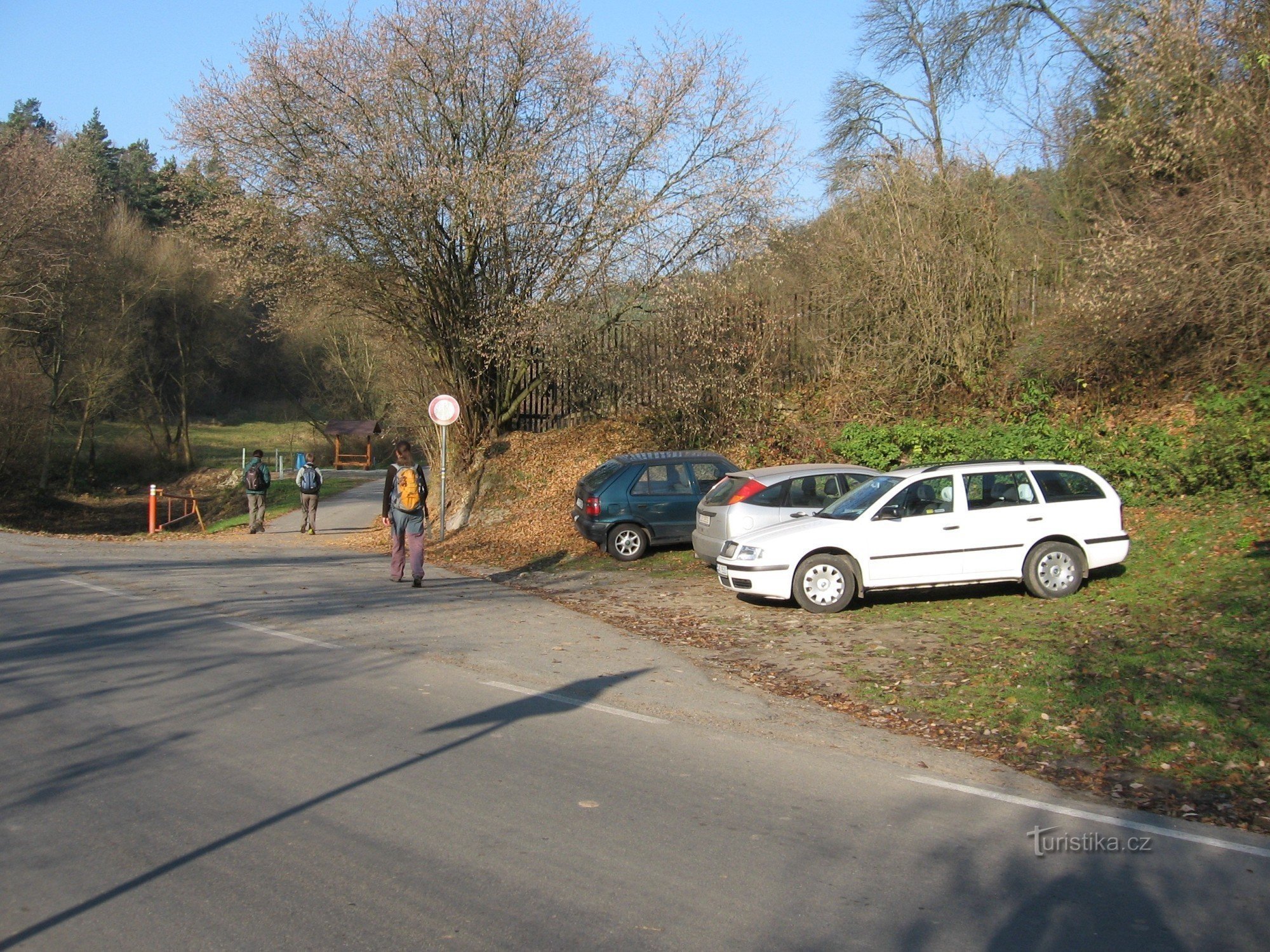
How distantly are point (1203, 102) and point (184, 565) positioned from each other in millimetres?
17520

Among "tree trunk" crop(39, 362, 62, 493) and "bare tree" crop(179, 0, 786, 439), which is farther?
"tree trunk" crop(39, 362, 62, 493)

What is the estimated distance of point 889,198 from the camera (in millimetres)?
20828

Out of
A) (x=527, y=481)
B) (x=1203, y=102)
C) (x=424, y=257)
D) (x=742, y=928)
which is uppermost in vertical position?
(x=1203, y=102)

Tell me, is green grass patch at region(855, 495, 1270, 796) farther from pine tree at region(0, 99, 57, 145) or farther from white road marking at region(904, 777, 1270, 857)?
pine tree at region(0, 99, 57, 145)

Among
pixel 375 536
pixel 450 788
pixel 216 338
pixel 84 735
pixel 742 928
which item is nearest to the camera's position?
pixel 742 928

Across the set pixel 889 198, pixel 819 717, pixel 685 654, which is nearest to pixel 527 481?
pixel 889 198

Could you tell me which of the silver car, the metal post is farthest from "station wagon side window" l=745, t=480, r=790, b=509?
the metal post

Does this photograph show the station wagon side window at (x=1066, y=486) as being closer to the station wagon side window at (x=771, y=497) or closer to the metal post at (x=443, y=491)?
the station wagon side window at (x=771, y=497)

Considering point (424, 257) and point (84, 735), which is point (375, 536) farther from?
point (84, 735)

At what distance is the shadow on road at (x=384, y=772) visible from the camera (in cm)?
439

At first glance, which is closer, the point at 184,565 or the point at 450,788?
the point at 450,788

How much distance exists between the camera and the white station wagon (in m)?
11.8

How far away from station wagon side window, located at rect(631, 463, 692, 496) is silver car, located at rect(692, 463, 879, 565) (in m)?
2.30

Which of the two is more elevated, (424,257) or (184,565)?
(424,257)
